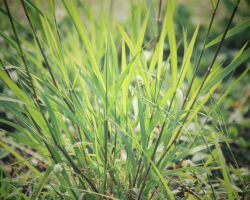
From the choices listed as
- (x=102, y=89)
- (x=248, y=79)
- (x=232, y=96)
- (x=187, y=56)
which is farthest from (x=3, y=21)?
(x=248, y=79)

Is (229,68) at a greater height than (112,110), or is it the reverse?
(229,68)

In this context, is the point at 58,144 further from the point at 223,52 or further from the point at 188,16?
the point at 188,16

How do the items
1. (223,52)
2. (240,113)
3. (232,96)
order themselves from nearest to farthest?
1. (240,113)
2. (232,96)
3. (223,52)

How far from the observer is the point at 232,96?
1356 mm

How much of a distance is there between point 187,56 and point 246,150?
0.85 metres

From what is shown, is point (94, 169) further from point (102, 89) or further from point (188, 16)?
point (188, 16)

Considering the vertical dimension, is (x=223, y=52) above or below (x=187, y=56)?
above

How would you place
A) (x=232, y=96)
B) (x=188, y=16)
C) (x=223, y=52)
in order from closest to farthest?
(x=232, y=96), (x=223, y=52), (x=188, y=16)

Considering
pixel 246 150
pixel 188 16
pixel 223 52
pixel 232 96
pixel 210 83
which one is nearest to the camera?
pixel 210 83

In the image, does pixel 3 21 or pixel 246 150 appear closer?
pixel 246 150

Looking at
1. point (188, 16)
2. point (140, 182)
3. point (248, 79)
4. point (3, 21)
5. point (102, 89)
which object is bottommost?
point (140, 182)

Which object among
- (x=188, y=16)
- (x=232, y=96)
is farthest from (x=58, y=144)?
(x=188, y=16)

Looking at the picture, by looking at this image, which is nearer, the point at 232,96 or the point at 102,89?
the point at 102,89

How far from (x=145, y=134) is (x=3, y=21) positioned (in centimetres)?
207
